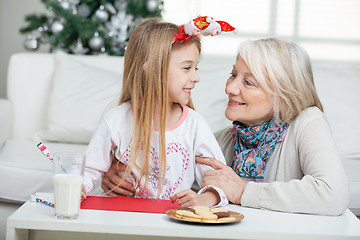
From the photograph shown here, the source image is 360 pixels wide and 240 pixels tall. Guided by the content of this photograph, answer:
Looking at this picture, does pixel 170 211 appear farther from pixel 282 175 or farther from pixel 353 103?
pixel 353 103

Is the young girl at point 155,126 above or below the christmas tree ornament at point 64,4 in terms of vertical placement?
below

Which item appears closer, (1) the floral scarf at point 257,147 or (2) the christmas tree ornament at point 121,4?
(1) the floral scarf at point 257,147

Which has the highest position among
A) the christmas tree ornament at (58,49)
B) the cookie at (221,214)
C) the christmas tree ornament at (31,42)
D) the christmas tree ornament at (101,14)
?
the christmas tree ornament at (101,14)

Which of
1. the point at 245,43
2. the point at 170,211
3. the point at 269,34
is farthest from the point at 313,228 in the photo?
the point at 269,34

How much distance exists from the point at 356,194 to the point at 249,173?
50cm

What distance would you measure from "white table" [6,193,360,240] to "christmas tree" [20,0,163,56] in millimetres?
2331

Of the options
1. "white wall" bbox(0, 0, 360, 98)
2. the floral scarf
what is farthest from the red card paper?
"white wall" bbox(0, 0, 360, 98)

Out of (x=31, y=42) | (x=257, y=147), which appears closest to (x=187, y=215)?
(x=257, y=147)

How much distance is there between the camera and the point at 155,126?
1.52 meters

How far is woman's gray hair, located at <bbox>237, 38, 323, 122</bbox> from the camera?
5.00 feet

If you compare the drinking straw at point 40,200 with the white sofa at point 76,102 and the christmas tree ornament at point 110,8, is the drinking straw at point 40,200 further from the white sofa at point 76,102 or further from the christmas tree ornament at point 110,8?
the christmas tree ornament at point 110,8

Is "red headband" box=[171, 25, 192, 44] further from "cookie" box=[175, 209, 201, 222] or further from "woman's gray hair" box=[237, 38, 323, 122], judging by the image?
"cookie" box=[175, 209, 201, 222]

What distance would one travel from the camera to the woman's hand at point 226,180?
1345 mm

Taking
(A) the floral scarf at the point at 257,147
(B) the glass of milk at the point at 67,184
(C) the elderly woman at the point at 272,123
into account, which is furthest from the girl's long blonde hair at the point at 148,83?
(B) the glass of milk at the point at 67,184
